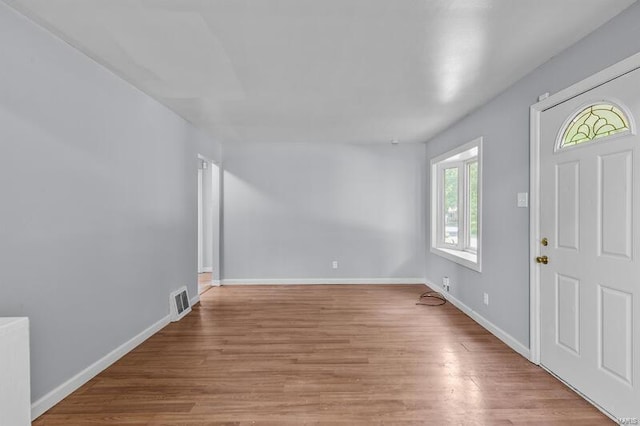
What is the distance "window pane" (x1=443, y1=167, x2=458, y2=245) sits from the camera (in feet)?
16.3

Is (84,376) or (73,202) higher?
(73,202)

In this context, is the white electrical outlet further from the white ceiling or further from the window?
the white ceiling

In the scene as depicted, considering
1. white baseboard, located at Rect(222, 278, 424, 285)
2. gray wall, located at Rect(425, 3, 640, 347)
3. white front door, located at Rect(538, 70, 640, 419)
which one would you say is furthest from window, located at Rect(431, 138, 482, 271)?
white front door, located at Rect(538, 70, 640, 419)

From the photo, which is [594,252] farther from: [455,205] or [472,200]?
[455,205]

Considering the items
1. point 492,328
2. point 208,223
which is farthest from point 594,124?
point 208,223

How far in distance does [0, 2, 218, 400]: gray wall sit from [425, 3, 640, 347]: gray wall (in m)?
3.53

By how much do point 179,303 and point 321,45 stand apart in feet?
10.7

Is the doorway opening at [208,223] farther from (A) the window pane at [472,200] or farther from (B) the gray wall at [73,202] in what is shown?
(A) the window pane at [472,200]

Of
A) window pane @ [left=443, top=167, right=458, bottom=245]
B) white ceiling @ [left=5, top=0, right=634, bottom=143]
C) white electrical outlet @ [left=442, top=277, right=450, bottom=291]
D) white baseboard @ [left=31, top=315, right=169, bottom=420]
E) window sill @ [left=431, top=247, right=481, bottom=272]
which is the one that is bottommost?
white baseboard @ [left=31, top=315, right=169, bottom=420]

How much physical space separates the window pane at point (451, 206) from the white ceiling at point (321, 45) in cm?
158

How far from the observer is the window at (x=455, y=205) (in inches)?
176

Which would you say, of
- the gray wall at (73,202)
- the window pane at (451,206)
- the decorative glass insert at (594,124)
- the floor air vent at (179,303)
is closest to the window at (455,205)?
the window pane at (451,206)

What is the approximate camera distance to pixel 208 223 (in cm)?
698

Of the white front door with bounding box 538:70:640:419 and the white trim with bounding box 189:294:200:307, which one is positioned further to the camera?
the white trim with bounding box 189:294:200:307
